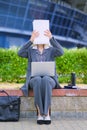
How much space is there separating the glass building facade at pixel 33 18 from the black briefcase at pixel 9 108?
36.4 meters

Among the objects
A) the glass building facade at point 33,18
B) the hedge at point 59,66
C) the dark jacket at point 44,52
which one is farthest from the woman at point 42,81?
the glass building facade at point 33,18

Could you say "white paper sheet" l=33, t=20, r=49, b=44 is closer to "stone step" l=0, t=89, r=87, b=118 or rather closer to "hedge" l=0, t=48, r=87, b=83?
"stone step" l=0, t=89, r=87, b=118

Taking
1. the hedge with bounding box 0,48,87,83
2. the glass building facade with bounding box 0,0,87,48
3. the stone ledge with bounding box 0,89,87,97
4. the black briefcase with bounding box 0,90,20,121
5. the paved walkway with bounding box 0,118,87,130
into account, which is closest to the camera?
the paved walkway with bounding box 0,118,87,130

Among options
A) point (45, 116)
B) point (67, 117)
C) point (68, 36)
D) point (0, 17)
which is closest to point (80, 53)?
point (67, 117)

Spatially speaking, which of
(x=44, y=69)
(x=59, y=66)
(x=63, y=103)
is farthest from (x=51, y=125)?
(x=59, y=66)

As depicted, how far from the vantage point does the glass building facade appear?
1754 inches

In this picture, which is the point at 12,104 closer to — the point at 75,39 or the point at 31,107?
the point at 31,107

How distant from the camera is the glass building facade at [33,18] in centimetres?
4456

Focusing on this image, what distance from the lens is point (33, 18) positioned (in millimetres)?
47000

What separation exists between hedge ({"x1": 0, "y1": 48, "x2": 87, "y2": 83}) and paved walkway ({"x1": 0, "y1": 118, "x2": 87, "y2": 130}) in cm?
364

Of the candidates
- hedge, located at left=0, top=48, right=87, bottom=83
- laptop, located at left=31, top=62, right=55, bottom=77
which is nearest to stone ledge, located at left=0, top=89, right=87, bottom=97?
laptop, located at left=31, top=62, right=55, bottom=77

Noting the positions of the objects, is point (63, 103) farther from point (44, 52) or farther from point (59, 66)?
point (59, 66)

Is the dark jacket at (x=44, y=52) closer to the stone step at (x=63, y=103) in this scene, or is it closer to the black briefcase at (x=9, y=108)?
the stone step at (x=63, y=103)

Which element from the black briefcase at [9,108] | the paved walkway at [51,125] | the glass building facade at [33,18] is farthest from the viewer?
the glass building facade at [33,18]
